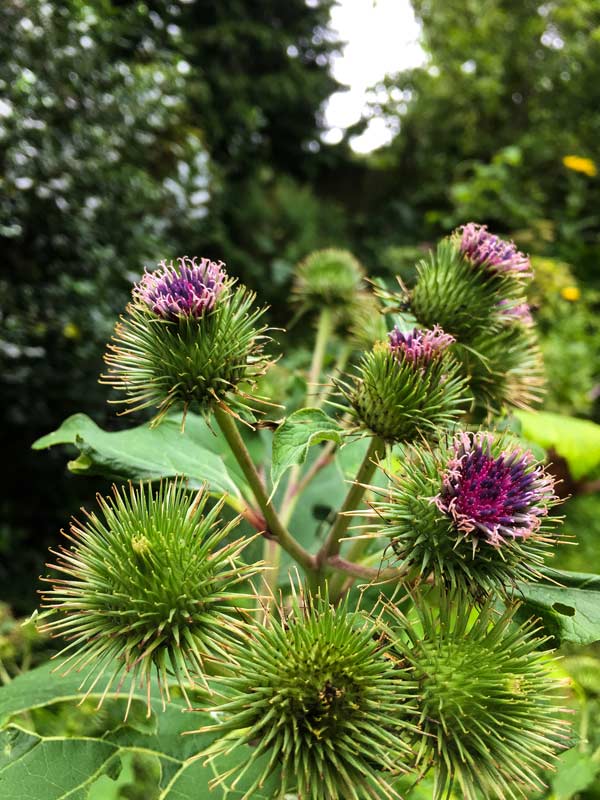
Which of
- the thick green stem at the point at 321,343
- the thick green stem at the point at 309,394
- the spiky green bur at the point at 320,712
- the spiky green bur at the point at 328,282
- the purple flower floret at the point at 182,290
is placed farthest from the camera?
the spiky green bur at the point at 328,282

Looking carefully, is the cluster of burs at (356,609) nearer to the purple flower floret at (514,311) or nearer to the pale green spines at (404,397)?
the pale green spines at (404,397)

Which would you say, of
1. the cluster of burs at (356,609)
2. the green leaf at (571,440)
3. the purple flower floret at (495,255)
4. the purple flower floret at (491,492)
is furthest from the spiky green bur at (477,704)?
the green leaf at (571,440)

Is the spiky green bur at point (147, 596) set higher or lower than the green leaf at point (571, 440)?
lower

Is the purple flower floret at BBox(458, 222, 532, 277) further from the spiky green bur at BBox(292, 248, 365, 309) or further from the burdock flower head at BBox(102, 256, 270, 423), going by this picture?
the spiky green bur at BBox(292, 248, 365, 309)

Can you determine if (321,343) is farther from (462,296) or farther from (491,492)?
(491,492)

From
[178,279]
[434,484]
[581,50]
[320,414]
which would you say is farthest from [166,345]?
[581,50]

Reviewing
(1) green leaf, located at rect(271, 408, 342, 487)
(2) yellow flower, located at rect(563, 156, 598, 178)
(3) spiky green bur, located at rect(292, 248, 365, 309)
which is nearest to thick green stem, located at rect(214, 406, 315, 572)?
(1) green leaf, located at rect(271, 408, 342, 487)

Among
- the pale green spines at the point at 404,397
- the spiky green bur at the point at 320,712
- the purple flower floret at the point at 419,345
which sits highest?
the purple flower floret at the point at 419,345
